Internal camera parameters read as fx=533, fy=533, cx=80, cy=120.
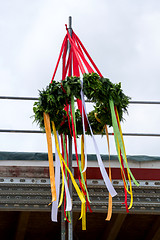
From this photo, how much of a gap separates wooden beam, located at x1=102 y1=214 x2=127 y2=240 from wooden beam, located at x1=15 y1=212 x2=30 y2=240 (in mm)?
1343

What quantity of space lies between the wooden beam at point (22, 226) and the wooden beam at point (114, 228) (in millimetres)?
1343

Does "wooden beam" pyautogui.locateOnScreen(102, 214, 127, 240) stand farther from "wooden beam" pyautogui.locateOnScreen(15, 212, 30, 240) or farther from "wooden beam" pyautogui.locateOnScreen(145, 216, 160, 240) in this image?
"wooden beam" pyautogui.locateOnScreen(15, 212, 30, 240)

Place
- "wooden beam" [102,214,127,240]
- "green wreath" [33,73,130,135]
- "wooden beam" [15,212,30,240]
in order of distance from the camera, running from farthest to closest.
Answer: "wooden beam" [102,214,127,240]
"wooden beam" [15,212,30,240]
"green wreath" [33,73,130,135]

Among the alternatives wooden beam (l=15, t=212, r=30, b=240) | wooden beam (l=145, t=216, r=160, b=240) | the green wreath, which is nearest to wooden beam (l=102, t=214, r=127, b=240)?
wooden beam (l=145, t=216, r=160, b=240)

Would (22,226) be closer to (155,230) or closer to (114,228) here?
(114,228)

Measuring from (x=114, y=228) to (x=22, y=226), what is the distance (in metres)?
1.47

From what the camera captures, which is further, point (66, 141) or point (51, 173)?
point (66, 141)

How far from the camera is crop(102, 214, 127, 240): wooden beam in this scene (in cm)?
830

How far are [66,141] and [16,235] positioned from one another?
2.00 metres

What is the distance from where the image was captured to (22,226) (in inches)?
330

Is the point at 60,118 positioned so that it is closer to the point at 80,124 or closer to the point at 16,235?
the point at 80,124

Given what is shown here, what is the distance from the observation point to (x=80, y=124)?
302 inches

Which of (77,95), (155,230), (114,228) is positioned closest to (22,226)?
(114,228)

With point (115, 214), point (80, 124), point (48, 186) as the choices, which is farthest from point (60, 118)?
point (115, 214)
